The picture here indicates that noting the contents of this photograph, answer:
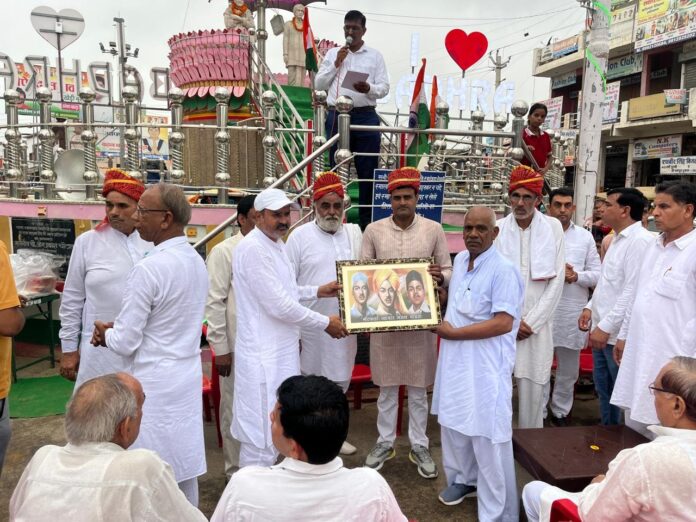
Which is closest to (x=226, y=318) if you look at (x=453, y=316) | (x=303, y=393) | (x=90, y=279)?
(x=90, y=279)

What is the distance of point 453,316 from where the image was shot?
3402 millimetres

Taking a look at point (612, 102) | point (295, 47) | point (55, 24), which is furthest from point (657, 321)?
point (612, 102)

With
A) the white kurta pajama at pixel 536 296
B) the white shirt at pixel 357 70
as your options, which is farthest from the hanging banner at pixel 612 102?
the white kurta pajama at pixel 536 296

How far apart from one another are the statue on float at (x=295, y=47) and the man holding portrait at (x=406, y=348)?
6.93 m

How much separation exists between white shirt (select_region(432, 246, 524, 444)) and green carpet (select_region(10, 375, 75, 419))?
386 cm

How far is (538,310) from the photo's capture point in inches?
153

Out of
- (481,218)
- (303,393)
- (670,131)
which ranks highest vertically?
(670,131)

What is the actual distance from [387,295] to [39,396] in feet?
13.2

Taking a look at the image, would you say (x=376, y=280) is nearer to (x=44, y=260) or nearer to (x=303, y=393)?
(x=303, y=393)

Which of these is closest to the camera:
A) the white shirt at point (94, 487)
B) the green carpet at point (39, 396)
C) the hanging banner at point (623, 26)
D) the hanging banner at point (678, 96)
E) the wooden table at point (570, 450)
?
the white shirt at point (94, 487)

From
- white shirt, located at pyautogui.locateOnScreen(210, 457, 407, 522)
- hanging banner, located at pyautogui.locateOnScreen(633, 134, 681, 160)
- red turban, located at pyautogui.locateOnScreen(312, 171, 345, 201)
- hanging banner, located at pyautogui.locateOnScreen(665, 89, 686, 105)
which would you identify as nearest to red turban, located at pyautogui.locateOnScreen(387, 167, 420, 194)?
red turban, located at pyautogui.locateOnScreen(312, 171, 345, 201)

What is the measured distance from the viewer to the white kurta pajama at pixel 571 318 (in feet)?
16.2

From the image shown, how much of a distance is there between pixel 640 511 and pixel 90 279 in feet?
10.1

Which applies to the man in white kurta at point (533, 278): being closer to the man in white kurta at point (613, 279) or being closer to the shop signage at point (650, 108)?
the man in white kurta at point (613, 279)
